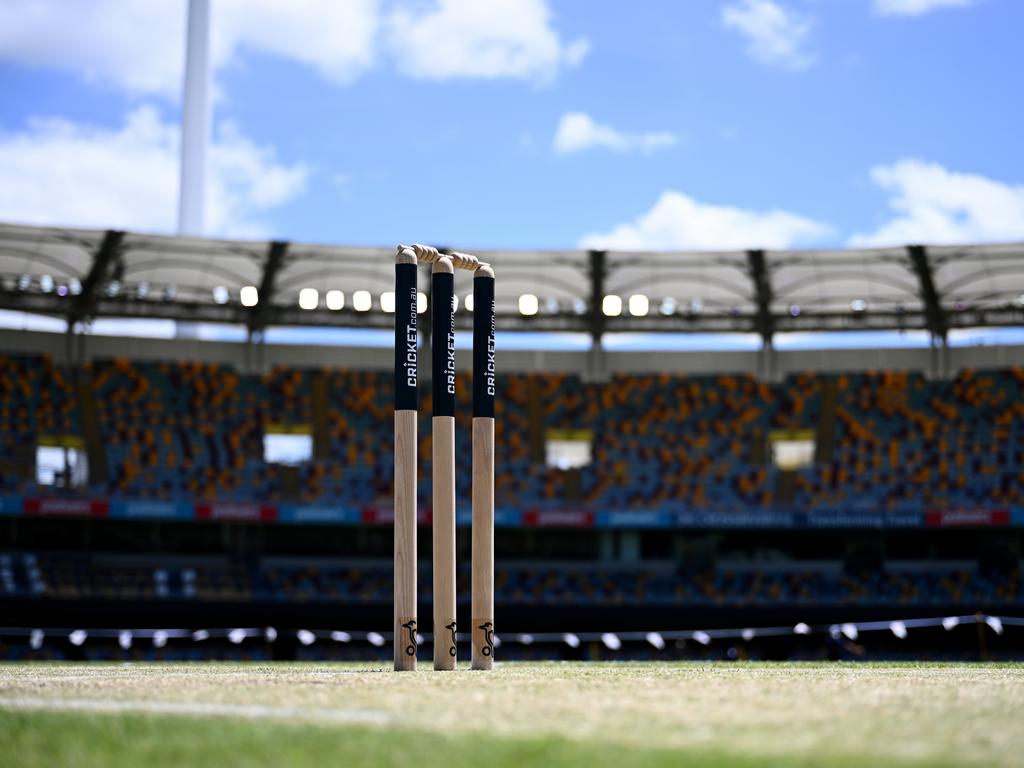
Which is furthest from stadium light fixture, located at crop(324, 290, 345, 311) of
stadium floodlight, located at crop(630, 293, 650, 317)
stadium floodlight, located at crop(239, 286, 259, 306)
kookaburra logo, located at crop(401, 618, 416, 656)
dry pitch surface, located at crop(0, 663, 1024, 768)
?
dry pitch surface, located at crop(0, 663, 1024, 768)

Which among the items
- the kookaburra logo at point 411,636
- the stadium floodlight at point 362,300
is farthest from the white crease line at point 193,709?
the stadium floodlight at point 362,300

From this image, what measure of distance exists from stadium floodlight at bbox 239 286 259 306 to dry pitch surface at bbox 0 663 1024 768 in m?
31.2

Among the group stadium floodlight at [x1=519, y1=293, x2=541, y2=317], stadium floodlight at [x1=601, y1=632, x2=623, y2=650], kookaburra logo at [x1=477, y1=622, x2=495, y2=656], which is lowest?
stadium floodlight at [x1=601, y1=632, x2=623, y2=650]

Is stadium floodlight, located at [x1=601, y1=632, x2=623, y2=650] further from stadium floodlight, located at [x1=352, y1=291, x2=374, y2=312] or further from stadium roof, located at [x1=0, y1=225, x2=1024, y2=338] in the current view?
stadium floodlight, located at [x1=352, y1=291, x2=374, y2=312]

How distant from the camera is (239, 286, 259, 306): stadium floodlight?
41938 mm

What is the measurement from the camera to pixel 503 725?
844 centimetres

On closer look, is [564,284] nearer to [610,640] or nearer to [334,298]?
[334,298]

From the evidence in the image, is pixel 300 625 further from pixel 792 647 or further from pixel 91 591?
pixel 792 647

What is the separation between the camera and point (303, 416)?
44.9m

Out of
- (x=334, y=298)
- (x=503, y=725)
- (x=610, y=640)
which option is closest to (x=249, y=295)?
(x=334, y=298)

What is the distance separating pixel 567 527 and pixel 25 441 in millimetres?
18358

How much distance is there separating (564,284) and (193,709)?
112 ft

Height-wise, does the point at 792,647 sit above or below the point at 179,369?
below

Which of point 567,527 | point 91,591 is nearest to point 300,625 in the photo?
point 91,591
